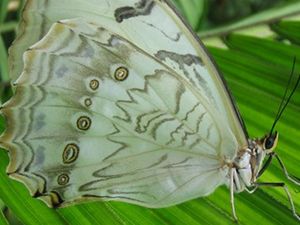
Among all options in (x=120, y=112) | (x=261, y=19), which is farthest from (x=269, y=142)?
(x=261, y=19)

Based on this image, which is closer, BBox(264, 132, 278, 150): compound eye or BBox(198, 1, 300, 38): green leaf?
BBox(264, 132, 278, 150): compound eye

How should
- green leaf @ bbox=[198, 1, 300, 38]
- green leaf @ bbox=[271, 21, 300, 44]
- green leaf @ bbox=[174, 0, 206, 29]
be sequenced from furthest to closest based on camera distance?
1. green leaf @ bbox=[174, 0, 206, 29]
2. green leaf @ bbox=[198, 1, 300, 38]
3. green leaf @ bbox=[271, 21, 300, 44]

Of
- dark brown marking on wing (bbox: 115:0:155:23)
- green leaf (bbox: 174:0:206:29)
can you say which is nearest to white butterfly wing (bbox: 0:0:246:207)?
dark brown marking on wing (bbox: 115:0:155:23)

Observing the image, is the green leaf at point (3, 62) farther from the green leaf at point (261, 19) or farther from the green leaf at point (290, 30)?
the green leaf at point (290, 30)

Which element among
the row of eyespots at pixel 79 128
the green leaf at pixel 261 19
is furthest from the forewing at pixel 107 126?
the green leaf at pixel 261 19

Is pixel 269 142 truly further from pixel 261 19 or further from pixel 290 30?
pixel 261 19

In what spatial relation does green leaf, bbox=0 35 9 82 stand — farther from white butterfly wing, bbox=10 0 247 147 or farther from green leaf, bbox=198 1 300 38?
white butterfly wing, bbox=10 0 247 147

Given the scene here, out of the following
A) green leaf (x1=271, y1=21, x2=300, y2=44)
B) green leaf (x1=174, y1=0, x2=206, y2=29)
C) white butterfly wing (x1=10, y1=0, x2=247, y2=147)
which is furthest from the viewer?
green leaf (x1=174, y1=0, x2=206, y2=29)
